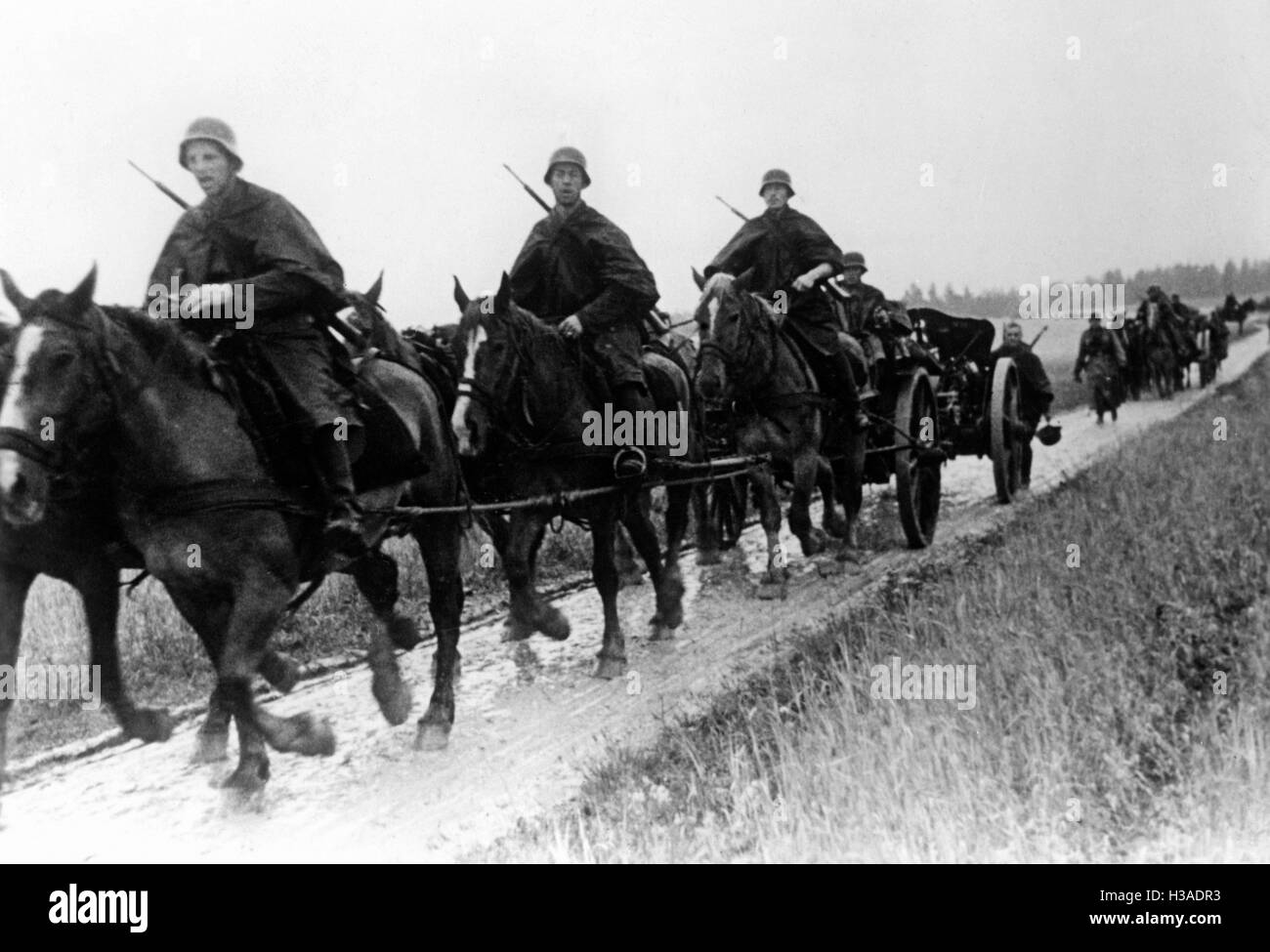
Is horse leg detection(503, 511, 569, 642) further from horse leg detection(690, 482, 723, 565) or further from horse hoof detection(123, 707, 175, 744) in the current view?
horse leg detection(690, 482, 723, 565)

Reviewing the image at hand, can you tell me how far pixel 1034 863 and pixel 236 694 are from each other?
121 inches

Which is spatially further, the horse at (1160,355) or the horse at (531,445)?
the horse at (1160,355)

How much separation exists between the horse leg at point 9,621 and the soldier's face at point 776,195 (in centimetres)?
576

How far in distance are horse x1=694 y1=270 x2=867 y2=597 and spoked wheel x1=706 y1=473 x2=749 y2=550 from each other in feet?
2.39

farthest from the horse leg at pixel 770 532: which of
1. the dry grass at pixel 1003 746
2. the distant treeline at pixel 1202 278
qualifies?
the distant treeline at pixel 1202 278

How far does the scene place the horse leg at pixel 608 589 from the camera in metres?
6.39

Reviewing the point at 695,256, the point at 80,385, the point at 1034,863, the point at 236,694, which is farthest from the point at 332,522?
the point at 695,256

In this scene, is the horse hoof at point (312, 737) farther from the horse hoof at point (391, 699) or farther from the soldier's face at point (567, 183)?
the soldier's face at point (567, 183)

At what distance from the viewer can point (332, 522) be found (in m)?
4.89

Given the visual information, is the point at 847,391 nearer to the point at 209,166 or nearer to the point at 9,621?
the point at 209,166
